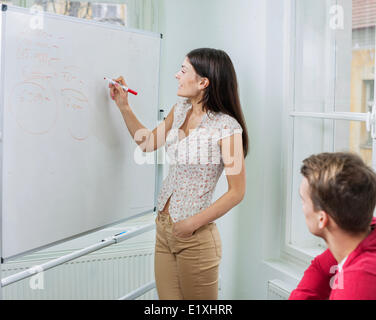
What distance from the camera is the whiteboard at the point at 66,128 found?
141 centimetres

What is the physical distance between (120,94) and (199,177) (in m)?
0.48

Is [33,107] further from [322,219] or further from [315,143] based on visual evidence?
[315,143]

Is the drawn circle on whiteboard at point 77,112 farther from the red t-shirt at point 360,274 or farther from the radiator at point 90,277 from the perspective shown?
the red t-shirt at point 360,274

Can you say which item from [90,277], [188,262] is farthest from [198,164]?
[90,277]

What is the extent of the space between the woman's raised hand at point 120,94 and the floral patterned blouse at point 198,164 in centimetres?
30

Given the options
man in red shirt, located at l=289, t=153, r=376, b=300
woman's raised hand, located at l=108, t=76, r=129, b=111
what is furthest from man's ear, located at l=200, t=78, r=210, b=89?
man in red shirt, located at l=289, t=153, r=376, b=300

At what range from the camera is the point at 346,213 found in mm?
1029

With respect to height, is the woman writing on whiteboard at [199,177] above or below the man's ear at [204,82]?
below

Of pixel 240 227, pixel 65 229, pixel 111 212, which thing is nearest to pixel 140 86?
pixel 111 212

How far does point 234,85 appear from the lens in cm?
171

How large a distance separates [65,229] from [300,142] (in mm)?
1152

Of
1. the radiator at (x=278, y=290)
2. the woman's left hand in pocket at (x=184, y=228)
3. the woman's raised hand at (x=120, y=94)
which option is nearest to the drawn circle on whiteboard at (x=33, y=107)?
the woman's raised hand at (x=120, y=94)

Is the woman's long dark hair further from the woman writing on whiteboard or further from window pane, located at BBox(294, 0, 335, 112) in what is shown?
window pane, located at BBox(294, 0, 335, 112)
